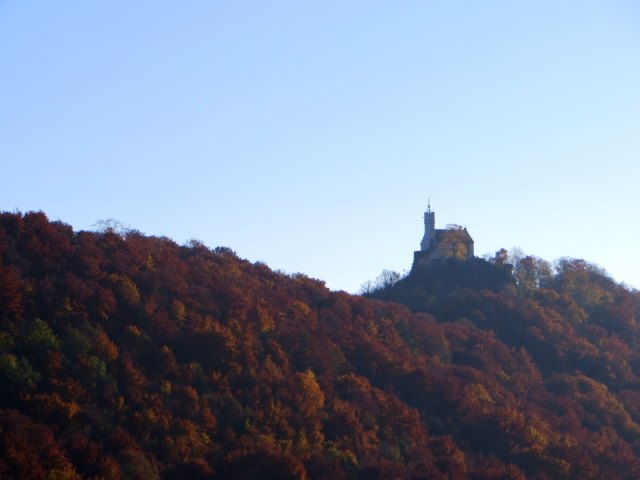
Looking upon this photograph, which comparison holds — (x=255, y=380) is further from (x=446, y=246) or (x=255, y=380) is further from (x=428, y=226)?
(x=428, y=226)

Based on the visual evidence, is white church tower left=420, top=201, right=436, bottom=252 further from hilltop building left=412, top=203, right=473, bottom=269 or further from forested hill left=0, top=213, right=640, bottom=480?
forested hill left=0, top=213, right=640, bottom=480

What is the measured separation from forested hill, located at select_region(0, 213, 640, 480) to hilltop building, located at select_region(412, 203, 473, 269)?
2138 cm

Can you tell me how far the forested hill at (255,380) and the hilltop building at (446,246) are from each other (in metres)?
21.4

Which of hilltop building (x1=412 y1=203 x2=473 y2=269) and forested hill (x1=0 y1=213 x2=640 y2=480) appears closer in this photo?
forested hill (x1=0 y1=213 x2=640 y2=480)

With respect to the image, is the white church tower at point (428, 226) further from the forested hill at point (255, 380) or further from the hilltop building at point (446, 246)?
the forested hill at point (255, 380)

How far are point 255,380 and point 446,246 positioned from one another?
49554 millimetres

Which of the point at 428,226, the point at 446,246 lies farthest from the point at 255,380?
the point at 428,226

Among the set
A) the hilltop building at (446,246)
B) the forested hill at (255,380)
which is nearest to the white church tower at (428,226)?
the hilltop building at (446,246)

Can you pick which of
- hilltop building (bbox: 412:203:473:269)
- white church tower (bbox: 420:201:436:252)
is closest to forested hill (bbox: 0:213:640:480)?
hilltop building (bbox: 412:203:473:269)

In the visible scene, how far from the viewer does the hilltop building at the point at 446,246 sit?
99.4 meters

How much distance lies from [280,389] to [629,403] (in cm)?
2580

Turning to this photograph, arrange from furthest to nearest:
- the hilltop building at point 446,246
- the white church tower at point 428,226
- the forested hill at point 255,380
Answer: the white church tower at point 428,226 < the hilltop building at point 446,246 < the forested hill at point 255,380

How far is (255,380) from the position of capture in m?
52.3

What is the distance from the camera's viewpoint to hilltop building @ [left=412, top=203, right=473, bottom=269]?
326ft
